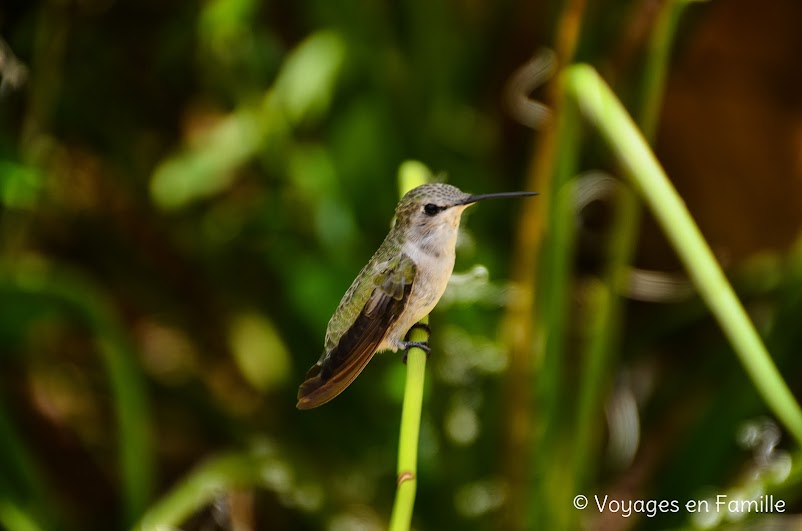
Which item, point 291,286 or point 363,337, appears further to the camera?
point 291,286

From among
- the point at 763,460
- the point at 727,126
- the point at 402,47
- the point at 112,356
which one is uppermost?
the point at 402,47

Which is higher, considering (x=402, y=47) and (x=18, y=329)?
(x=402, y=47)

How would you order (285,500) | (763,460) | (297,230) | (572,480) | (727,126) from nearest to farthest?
(763,460)
(572,480)
(285,500)
(297,230)
(727,126)

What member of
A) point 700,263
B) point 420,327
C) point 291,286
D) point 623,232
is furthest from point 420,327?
point 291,286

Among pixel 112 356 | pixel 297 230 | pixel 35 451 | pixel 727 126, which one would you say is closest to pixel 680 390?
pixel 727 126

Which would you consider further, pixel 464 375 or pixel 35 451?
pixel 35 451

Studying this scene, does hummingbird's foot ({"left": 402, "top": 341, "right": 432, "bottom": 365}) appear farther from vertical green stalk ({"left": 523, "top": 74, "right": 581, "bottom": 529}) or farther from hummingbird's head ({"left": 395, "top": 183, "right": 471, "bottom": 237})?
vertical green stalk ({"left": 523, "top": 74, "right": 581, "bottom": 529})

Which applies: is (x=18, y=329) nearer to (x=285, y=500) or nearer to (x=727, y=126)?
(x=285, y=500)

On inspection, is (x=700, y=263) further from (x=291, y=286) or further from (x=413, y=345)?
(x=291, y=286)
